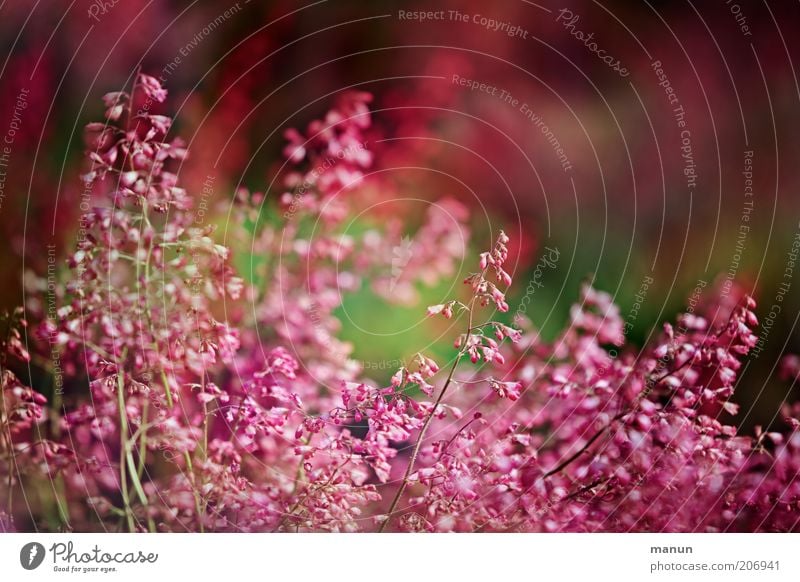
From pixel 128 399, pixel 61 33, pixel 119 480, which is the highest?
pixel 61 33

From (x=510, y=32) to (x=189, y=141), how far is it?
67cm

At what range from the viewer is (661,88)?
147 centimetres

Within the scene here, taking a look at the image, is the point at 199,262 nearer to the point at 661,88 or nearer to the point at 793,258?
the point at 661,88

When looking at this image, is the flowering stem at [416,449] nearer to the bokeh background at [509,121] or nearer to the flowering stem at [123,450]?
the bokeh background at [509,121]

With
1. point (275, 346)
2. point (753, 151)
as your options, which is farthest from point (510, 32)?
point (275, 346)

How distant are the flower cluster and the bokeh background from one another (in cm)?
4

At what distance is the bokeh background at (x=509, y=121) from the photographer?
1415 millimetres
